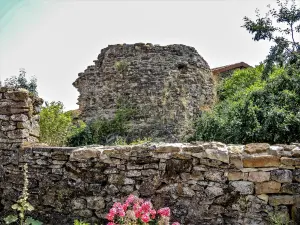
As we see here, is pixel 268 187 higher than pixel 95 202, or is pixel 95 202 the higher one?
pixel 268 187

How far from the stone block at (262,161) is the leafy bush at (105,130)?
721cm

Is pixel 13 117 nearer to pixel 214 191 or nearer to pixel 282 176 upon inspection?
pixel 214 191

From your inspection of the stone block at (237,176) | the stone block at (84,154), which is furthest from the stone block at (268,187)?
the stone block at (84,154)

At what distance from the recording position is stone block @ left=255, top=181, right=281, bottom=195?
4250mm

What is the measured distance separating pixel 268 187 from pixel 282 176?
0.20 meters

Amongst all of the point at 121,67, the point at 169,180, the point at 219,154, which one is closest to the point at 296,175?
the point at 219,154

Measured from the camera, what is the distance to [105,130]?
11.5 m

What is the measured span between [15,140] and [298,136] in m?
6.19

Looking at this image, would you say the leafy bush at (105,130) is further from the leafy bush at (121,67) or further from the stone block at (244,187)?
the stone block at (244,187)

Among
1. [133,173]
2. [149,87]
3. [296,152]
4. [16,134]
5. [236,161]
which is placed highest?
[149,87]

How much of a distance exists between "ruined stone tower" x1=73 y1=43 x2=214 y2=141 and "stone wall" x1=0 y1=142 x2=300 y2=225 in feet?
21.1

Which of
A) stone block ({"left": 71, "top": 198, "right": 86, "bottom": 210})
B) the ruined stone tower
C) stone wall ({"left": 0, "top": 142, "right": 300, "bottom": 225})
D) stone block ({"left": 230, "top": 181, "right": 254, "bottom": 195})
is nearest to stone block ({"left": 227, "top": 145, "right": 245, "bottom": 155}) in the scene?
stone wall ({"left": 0, "top": 142, "right": 300, "bottom": 225})

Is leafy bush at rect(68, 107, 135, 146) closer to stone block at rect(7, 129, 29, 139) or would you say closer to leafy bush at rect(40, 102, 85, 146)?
leafy bush at rect(40, 102, 85, 146)

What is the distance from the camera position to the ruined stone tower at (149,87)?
11.7m
